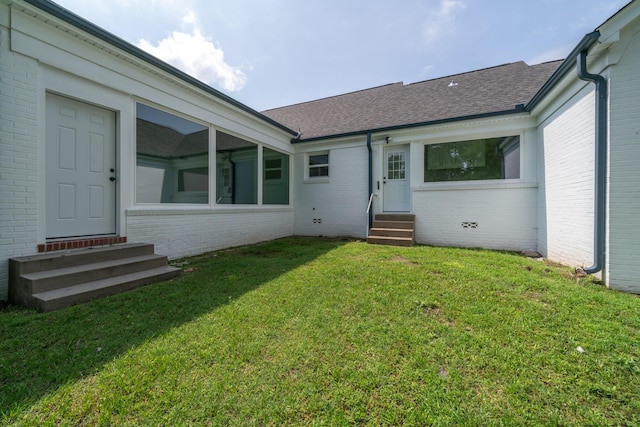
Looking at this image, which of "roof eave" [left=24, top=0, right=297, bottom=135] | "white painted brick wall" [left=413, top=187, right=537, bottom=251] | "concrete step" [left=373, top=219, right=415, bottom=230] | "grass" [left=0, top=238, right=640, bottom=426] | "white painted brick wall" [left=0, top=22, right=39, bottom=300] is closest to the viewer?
"grass" [left=0, top=238, right=640, bottom=426]

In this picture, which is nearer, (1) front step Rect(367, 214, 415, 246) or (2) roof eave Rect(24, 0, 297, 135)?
(2) roof eave Rect(24, 0, 297, 135)

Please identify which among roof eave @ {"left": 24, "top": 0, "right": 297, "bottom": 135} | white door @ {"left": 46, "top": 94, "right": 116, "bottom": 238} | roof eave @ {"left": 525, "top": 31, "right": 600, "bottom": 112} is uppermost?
roof eave @ {"left": 24, "top": 0, "right": 297, "bottom": 135}

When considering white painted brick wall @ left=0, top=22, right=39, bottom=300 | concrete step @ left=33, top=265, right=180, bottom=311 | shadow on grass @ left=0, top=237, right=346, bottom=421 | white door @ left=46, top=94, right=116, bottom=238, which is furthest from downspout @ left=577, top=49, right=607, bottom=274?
white painted brick wall @ left=0, top=22, right=39, bottom=300

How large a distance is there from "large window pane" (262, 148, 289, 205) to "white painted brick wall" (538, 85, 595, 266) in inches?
272

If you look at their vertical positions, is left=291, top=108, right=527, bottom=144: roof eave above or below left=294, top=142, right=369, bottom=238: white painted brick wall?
above

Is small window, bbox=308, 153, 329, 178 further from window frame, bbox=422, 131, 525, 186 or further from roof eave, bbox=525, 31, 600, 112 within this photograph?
roof eave, bbox=525, 31, 600, 112

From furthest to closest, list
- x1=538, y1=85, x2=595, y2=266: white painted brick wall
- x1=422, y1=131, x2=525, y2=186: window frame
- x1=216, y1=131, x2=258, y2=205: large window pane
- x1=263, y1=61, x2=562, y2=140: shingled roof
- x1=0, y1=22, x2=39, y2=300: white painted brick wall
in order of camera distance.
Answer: x1=263, y1=61, x2=562, y2=140: shingled roof < x1=216, y1=131, x2=258, y2=205: large window pane < x1=422, y1=131, x2=525, y2=186: window frame < x1=538, y1=85, x2=595, y2=266: white painted brick wall < x1=0, y1=22, x2=39, y2=300: white painted brick wall

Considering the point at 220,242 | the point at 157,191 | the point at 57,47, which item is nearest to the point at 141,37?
the point at 57,47

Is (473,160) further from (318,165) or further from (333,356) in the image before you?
(333,356)

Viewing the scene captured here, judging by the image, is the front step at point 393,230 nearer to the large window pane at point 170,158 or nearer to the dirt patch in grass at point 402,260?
the dirt patch in grass at point 402,260

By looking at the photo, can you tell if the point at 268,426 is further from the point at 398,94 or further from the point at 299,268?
the point at 398,94

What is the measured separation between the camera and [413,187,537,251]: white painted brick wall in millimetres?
6069

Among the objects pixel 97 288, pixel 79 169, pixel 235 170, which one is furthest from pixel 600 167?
pixel 79 169

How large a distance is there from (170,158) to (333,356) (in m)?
5.01
